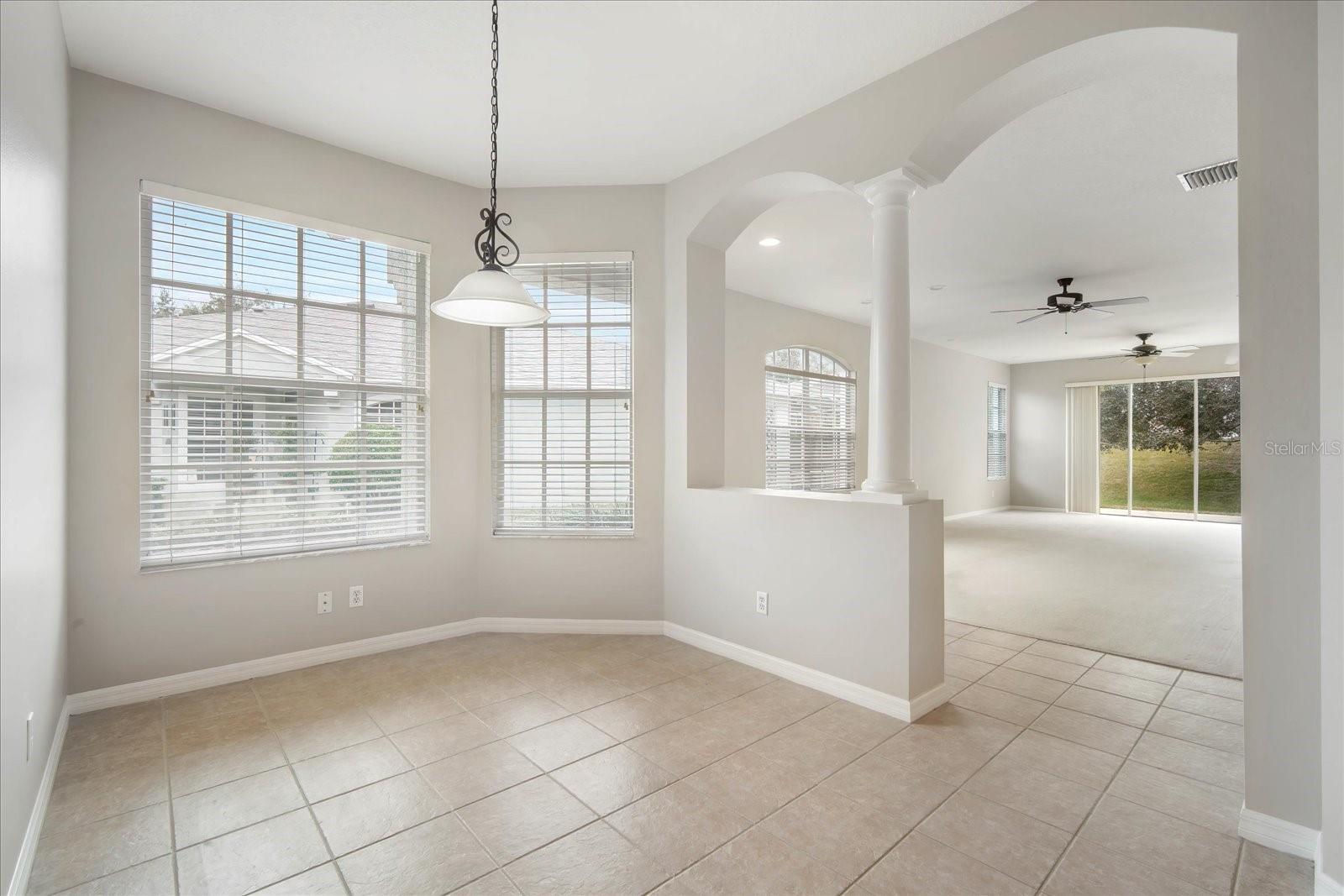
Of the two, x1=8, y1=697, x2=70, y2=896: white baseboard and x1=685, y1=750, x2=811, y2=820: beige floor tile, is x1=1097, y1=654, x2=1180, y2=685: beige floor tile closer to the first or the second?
x1=685, y1=750, x2=811, y2=820: beige floor tile

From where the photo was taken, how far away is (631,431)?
407cm

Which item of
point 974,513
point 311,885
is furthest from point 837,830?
point 974,513

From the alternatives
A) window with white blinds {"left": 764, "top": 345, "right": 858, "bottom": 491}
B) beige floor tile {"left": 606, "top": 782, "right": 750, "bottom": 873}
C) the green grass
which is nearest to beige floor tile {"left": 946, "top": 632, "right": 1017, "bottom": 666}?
beige floor tile {"left": 606, "top": 782, "right": 750, "bottom": 873}

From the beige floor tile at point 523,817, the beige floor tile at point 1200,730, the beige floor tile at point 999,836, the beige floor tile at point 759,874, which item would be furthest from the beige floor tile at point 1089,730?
the beige floor tile at point 523,817

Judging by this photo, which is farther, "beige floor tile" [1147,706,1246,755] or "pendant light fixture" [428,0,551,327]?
"beige floor tile" [1147,706,1246,755]

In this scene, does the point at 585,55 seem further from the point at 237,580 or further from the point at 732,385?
the point at 732,385

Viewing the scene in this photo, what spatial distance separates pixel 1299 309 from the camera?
6.00ft

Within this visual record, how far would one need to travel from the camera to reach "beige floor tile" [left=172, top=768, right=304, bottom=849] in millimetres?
1995

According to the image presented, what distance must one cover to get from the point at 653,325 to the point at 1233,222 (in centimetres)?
429

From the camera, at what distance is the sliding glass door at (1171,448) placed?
10.1 meters

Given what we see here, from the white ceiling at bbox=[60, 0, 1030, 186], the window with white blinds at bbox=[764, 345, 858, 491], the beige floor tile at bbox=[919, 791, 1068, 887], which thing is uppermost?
the white ceiling at bbox=[60, 0, 1030, 186]

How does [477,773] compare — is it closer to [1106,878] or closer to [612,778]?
[612,778]

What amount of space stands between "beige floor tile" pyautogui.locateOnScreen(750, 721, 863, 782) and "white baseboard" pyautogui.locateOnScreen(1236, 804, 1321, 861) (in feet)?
3.88

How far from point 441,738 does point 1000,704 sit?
101 inches
